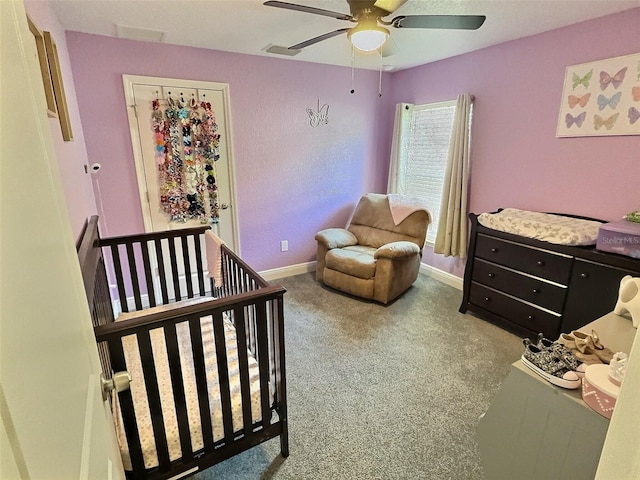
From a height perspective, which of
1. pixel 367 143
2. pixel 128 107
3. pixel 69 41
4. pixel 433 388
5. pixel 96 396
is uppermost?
pixel 69 41

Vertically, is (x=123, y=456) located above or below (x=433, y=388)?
above

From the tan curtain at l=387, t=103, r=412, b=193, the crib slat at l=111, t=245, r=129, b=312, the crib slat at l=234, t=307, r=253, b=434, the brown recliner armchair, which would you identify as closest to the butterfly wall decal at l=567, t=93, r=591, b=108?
the brown recliner armchair

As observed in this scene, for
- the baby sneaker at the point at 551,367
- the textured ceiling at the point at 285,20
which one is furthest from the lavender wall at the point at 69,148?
the baby sneaker at the point at 551,367

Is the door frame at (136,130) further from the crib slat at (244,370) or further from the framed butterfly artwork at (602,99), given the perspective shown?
the framed butterfly artwork at (602,99)

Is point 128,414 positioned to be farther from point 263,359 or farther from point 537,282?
point 537,282

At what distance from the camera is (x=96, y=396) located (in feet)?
2.48

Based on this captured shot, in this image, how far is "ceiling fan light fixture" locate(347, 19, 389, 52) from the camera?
5.99 ft

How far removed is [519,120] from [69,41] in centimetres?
361

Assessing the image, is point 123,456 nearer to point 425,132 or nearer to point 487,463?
point 487,463

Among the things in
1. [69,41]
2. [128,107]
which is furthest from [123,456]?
[69,41]

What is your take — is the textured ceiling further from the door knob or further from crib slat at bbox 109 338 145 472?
the door knob

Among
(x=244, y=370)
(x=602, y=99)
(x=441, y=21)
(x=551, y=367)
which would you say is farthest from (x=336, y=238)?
(x=551, y=367)

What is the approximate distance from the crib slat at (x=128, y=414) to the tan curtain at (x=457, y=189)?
9.91 feet

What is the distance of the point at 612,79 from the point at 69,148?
3.54 m
